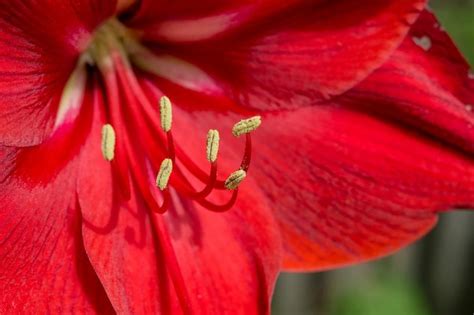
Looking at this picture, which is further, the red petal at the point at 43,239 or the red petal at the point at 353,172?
the red petal at the point at 353,172

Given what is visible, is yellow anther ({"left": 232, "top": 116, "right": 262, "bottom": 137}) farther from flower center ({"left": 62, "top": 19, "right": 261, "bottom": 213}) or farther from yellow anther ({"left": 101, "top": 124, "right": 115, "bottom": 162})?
yellow anther ({"left": 101, "top": 124, "right": 115, "bottom": 162})

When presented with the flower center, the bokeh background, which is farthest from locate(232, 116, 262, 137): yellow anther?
the bokeh background

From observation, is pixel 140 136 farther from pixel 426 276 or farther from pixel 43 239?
pixel 426 276

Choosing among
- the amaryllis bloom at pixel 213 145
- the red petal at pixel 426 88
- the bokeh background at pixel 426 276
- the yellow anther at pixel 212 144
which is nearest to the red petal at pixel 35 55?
the amaryllis bloom at pixel 213 145

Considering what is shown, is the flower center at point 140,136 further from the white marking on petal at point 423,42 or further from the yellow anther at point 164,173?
the white marking on petal at point 423,42

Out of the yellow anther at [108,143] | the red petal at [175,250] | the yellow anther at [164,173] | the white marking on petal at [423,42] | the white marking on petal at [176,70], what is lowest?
the red petal at [175,250]

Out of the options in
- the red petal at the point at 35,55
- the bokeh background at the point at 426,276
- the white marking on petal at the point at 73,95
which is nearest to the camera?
the red petal at the point at 35,55
